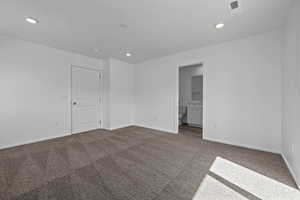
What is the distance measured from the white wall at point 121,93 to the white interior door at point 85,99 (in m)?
0.61

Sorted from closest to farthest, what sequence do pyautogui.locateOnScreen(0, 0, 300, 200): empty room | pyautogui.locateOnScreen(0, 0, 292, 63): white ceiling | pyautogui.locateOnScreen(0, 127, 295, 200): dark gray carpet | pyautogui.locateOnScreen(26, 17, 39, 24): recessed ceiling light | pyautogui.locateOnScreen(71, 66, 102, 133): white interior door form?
pyautogui.locateOnScreen(0, 127, 295, 200): dark gray carpet, pyautogui.locateOnScreen(0, 0, 300, 200): empty room, pyautogui.locateOnScreen(0, 0, 292, 63): white ceiling, pyautogui.locateOnScreen(26, 17, 39, 24): recessed ceiling light, pyautogui.locateOnScreen(71, 66, 102, 133): white interior door

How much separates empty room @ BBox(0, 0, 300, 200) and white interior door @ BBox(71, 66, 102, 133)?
1.4 inches

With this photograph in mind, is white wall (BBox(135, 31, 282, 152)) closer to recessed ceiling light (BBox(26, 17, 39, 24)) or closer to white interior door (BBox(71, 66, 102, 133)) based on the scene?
white interior door (BBox(71, 66, 102, 133))

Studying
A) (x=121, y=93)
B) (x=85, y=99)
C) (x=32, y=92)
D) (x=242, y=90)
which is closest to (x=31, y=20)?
(x=32, y=92)

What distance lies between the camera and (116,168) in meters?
2.00

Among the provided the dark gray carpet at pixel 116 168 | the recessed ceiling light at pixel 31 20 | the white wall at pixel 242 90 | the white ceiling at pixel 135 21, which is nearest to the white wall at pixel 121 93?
the white ceiling at pixel 135 21

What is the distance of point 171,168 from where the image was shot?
2.01 metres

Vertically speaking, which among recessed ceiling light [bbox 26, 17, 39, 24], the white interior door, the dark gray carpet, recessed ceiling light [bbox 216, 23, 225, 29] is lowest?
the dark gray carpet

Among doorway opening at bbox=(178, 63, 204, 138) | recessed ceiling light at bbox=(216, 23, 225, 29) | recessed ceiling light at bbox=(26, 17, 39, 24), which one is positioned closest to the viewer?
recessed ceiling light at bbox=(26, 17, 39, 24)

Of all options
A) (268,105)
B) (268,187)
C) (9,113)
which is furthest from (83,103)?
(268,105)

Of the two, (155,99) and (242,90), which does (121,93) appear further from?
(242,90)

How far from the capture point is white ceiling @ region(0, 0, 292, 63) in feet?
5.97

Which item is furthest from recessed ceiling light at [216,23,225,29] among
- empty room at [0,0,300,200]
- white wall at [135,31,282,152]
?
white wall at [135,31,282,152]

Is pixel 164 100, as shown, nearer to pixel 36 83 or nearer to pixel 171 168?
pixel 171 168
